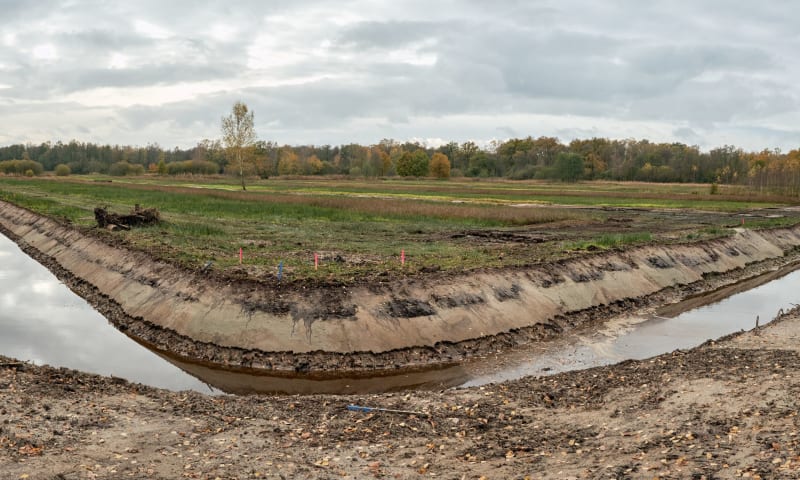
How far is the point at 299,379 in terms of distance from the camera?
53.5 ft

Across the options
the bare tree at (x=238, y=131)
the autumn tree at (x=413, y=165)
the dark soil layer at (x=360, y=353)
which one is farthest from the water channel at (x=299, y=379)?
the autumn tree at (x=413, y=165)

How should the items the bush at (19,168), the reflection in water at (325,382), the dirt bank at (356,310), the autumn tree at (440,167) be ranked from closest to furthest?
the reflection in water at (325,382), the dirt bank at (356,310), the autumn tree at (440,167), the bush at (19,168)

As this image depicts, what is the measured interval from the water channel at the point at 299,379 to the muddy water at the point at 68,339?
3 cm

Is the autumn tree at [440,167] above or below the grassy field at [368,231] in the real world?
above

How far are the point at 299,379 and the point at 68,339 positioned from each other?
846cm

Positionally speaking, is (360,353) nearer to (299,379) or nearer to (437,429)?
(299,379)

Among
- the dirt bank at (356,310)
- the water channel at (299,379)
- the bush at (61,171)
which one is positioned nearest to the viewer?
the water channel at (299,379)

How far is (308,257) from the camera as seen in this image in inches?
986

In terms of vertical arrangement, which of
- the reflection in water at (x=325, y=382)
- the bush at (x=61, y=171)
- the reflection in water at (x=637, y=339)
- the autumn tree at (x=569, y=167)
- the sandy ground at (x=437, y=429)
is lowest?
the reflection in water at (x=325, y=382)

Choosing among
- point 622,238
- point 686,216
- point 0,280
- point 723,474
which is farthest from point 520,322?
point 686,216

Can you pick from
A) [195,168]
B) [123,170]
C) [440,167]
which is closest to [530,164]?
[440,167]

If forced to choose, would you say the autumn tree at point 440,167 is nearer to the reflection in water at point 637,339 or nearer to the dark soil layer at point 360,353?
the reflection in water at point 637,339

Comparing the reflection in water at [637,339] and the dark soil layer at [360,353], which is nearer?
the dark soil layer at [360,353]

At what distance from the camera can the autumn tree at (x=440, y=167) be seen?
144750 mm
